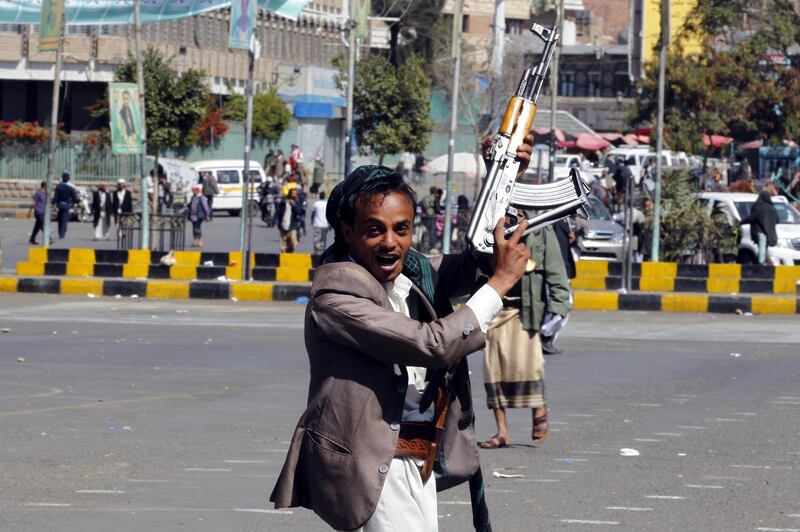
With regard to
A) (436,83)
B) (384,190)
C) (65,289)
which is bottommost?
(65,289)

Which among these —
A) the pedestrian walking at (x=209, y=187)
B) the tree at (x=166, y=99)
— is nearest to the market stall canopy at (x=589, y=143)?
the tree at (x=166, y=99)

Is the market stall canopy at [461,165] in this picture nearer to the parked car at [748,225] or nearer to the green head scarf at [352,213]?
the parked car at [748,225]

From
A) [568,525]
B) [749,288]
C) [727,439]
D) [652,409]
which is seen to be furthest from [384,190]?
[749,288]

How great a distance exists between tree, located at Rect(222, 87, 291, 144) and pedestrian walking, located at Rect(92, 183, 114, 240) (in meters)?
20.1

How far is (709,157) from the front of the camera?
5616cm

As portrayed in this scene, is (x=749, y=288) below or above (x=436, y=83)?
below

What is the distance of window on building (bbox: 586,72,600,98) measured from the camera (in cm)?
8794

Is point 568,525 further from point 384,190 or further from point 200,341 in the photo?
point 200,341

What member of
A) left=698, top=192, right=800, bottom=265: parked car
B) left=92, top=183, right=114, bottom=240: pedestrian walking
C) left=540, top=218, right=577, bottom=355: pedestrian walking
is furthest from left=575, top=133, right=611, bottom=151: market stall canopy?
left=540, top=218, right=577, bottom=355: pedestrian walking

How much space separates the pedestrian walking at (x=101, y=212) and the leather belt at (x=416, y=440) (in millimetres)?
32804

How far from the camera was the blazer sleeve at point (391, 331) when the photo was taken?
13.2 ft

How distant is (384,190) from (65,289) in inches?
787

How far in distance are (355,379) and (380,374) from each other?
7 centimetres

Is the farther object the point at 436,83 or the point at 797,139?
the point at 436,83
